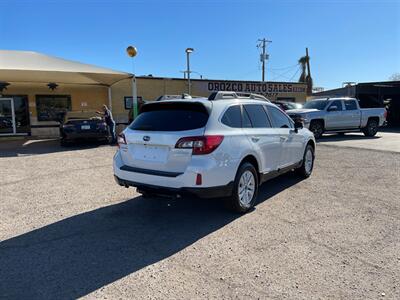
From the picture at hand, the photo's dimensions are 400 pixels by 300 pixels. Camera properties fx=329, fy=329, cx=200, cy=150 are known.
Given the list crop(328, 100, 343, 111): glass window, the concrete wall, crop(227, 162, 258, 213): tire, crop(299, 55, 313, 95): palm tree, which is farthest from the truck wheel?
crop(299, 55, 313, 95): palm tree

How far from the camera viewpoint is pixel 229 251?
3.82 metres

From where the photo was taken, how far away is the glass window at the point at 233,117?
4766 mm

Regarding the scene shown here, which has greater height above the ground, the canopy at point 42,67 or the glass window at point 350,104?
the canopy at point 42,67

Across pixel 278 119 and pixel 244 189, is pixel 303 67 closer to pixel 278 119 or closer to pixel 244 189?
pixel 278 119

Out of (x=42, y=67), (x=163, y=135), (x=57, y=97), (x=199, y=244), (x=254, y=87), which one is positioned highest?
(x=254, y=87)

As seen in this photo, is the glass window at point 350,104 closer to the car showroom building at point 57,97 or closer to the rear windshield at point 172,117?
the car showroom building at point 57,97

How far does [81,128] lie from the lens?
13.1 metres

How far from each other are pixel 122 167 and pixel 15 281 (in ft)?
7.04

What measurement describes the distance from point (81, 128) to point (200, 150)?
10030 millimetres

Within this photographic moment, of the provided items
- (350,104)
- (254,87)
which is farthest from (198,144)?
(254,87)

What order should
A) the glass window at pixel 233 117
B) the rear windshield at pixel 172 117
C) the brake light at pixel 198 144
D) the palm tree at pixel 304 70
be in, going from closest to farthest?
the brake light at pixel 198 144 → the rear windshield at pixel 172 117 → the glass window at pixel 233 117 → the palm tree at pixel 304 70

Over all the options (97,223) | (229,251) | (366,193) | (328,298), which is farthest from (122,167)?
(366,193)

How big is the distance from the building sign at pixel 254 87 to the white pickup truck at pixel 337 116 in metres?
8.14

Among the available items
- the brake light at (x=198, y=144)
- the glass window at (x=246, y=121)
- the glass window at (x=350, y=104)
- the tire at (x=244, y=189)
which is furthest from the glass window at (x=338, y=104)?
the brake light at (x=198, y=144)
